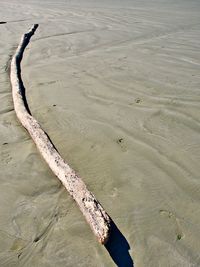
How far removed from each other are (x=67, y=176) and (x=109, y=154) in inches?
29.4

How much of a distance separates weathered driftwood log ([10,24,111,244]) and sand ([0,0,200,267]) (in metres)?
0.10

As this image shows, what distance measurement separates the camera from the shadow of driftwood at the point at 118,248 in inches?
95.4

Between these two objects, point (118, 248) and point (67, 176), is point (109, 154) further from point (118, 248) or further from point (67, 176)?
point (118, 248)

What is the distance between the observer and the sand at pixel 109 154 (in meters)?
2.56

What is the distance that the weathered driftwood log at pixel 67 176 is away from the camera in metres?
2.50

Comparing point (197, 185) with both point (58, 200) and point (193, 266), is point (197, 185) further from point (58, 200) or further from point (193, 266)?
point (58, 200)

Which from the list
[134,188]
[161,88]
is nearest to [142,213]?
[134,188]

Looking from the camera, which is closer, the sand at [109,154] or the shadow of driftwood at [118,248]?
the shadow of driftwood at [118,248]

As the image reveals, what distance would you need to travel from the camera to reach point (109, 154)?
3631mm

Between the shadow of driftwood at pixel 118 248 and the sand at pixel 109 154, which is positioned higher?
the shadow of driftwood at pixel 118 248

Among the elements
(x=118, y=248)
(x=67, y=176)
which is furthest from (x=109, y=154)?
(x=118, y=248)

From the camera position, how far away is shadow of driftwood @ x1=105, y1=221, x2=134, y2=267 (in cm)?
242

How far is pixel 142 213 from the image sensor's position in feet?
9.33

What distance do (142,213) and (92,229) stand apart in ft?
1.47
